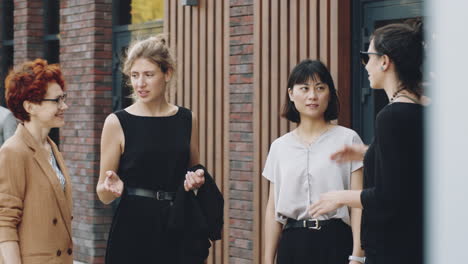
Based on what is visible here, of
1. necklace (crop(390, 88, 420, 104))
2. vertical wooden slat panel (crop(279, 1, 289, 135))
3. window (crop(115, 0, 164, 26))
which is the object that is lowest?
necklace (crop(390, 88, 420, 104))

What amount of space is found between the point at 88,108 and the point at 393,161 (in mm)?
7070

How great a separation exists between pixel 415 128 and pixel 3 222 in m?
1.88

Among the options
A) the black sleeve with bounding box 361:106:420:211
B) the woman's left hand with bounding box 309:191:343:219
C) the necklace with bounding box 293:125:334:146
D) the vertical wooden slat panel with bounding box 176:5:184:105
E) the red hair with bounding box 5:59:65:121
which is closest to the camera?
the black sleeve with bounding box 361:106:420:211

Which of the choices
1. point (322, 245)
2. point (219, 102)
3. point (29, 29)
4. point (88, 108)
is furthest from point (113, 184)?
point (29, 29)

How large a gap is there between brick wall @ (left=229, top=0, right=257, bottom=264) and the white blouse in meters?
2.67

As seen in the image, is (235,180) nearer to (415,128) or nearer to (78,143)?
(78,143)

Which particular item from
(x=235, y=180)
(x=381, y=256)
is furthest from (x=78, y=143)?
(x=381, y=256)

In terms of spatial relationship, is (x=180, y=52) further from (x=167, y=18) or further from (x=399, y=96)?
(x=399, y=96)

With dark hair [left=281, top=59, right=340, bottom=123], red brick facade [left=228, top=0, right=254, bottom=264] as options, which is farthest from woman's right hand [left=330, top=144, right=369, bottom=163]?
red brick facade [left=228, top=0, right=254, bottom=264]

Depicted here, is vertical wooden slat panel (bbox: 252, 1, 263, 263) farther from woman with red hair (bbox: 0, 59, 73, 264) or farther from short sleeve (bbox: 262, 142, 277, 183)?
woman with red hair (bbox: 0, 59, 73, 264)

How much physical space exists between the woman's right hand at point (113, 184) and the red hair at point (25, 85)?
535 millimetres

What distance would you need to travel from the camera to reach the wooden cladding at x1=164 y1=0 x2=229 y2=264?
23.2 ft

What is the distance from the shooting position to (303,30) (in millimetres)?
6121

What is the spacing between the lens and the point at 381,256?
2.86 metres
